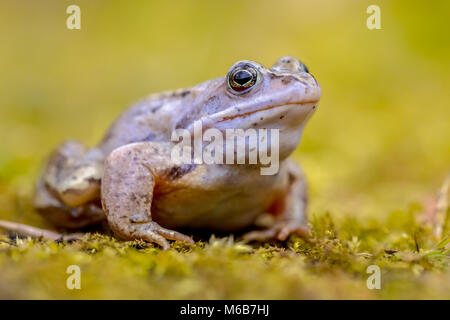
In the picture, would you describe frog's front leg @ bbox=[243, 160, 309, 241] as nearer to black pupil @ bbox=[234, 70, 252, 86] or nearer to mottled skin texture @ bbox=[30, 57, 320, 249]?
mottled skin texture @ bbox=[30, 57, 320, 249]

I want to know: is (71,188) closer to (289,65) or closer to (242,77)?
(242,77)

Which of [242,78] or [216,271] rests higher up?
[242,78]

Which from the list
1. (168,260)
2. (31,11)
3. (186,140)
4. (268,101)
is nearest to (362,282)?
(168,260)

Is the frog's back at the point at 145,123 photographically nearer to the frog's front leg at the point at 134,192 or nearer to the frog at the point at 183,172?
the frog at the point at 183,172

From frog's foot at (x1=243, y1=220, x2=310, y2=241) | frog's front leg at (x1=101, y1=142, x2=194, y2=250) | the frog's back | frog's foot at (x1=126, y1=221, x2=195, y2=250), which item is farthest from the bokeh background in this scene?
frog's foot at (x1=126, y1=221, x2=195, y2=250)

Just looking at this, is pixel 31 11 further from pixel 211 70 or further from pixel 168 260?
pixel 168 260

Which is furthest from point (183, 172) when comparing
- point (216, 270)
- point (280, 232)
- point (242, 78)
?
point (216, 270)
